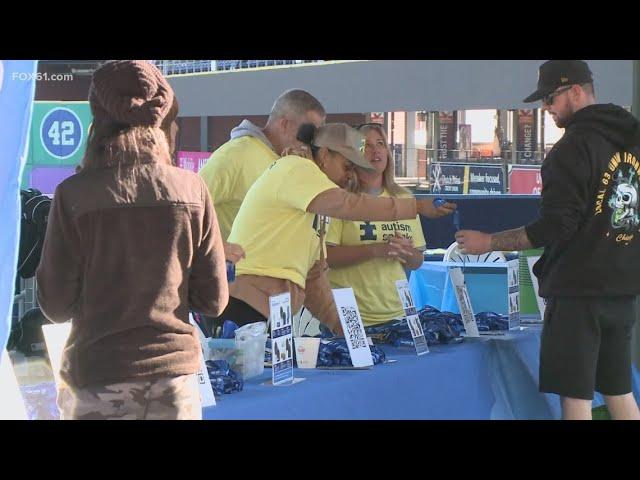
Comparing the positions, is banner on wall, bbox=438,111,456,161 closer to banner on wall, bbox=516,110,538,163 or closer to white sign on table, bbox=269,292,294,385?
banner on wall, bbox=516,110,538,163

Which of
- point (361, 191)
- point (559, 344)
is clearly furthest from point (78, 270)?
point (361, 191)

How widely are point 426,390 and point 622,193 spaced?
0.99 m

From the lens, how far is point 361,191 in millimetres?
4316

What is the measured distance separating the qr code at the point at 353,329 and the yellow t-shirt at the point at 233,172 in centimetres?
89

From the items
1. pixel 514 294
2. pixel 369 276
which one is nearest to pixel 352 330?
pixel 369 276

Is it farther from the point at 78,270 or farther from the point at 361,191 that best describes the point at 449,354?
the point at 78,270

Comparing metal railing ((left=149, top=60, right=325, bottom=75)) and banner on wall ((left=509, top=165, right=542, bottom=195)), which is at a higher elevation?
metal railing ((left=149, top=60, right=325, bottom=75))

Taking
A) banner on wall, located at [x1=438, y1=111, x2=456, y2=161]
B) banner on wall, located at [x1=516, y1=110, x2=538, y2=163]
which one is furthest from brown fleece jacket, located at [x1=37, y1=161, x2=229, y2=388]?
banner on wall, located at [x1=438, y1=111, x2=456, y2=161]

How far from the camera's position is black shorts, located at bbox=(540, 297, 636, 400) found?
3432 millimetres

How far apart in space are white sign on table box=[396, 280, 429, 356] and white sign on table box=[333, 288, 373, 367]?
12.5 inches

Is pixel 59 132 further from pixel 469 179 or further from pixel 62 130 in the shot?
pixel 469 179

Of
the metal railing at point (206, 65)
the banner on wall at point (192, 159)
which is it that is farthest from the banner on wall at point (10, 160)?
the metal railing at point (206, 65)

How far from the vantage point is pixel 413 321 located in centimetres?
389
